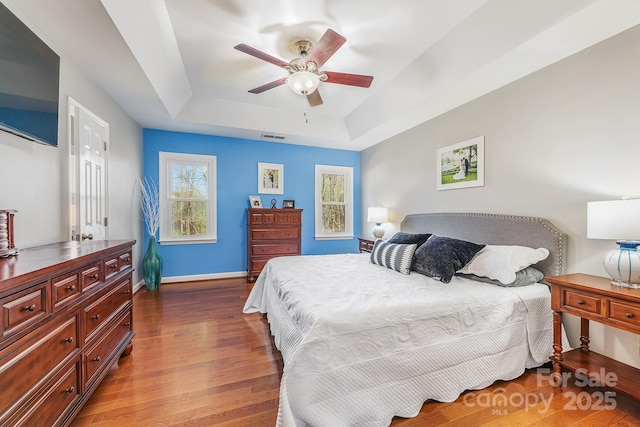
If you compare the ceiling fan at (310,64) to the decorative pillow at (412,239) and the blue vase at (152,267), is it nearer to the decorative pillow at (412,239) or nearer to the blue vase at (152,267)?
the decorative pillow at (412,239)

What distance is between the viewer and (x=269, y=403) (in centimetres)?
163

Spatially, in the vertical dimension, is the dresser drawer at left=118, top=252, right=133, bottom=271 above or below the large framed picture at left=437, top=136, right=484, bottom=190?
below

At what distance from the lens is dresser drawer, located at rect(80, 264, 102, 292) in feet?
4.74

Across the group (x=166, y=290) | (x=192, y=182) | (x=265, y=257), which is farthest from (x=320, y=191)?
(x=166, y=290)

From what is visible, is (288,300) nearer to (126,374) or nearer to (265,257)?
(126,374)

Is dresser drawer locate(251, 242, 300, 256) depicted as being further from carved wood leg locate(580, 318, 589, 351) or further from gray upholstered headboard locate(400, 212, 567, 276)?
carved wood leg locate(580, 318, 589, 351)

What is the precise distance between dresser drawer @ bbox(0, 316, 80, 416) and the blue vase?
2.81 meters

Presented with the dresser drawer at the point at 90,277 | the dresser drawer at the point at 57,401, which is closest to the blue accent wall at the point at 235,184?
the dresser drawer at the point at 90,277

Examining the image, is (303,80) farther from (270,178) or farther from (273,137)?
(270,178)

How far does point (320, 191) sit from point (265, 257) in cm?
167

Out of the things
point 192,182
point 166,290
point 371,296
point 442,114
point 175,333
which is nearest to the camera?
point 371,296

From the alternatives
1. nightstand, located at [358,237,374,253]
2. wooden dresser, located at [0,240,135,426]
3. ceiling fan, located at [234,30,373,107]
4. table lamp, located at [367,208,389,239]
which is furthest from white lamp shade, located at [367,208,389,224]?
wooden dresser, located at [0,240,135,426]

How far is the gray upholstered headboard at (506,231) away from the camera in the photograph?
2162 mm

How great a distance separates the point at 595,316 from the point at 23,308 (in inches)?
115
